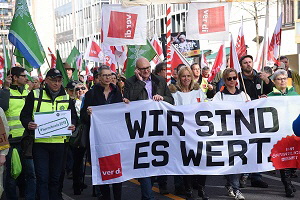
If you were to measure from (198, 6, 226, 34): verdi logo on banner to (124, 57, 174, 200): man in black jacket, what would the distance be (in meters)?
3.95

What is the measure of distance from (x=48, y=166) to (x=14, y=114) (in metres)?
1.20

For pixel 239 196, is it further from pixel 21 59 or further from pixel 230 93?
pixel 21 59

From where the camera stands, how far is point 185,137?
8.66 meters

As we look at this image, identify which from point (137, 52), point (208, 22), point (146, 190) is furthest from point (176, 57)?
point (146, 190)

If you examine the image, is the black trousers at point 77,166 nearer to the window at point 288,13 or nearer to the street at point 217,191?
the street at point 217,191

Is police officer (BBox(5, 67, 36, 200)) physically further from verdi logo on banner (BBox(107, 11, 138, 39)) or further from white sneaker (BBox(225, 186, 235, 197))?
verdi logo on banner (BBox(107, 11, 138, 39))

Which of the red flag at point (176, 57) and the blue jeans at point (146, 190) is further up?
the red flag at point (176, 57)

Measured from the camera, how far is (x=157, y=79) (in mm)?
8789

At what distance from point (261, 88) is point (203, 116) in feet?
6.65

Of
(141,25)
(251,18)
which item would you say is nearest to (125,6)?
(141,25)

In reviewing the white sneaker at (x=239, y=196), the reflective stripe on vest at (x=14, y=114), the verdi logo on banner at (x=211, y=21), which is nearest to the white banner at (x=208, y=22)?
the verdi logo on banner at (x=211, y=21)

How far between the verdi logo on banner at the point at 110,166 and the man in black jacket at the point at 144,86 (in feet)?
1.79

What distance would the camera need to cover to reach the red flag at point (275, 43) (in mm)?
15969

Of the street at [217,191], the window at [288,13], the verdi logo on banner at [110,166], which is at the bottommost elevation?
the street at [217,191]
